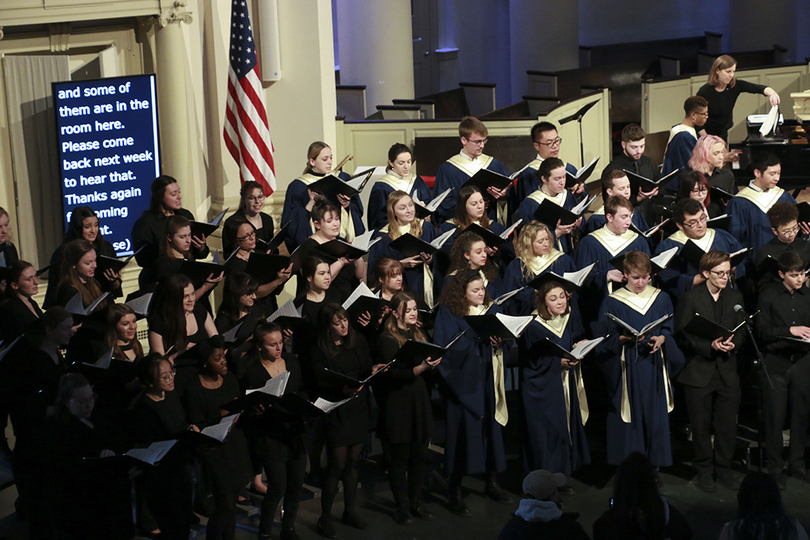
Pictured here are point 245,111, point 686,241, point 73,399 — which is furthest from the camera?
point 245,111

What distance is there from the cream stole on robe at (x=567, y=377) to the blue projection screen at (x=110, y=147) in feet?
12.7

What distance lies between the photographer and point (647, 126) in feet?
44.1

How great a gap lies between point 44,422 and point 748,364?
4260mm

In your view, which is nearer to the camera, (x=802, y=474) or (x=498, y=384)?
(x=498, y=384)

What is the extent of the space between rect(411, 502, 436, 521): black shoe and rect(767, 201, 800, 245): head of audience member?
9.46 ft

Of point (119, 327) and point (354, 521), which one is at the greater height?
point (119, 327)

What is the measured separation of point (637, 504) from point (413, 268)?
3380mm

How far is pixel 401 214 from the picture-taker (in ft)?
21.5

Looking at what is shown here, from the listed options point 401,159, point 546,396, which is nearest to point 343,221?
point 401,159

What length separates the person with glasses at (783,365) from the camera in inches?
232

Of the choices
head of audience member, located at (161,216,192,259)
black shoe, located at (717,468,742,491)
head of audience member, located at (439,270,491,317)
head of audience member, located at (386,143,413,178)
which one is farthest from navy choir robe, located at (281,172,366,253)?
black shoe, located at (717,468,742,491)

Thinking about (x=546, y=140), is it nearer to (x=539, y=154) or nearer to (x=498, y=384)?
(x=539, y=154)

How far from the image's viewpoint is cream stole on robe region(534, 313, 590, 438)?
5.78 m

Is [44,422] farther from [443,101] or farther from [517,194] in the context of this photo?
[443,101]
